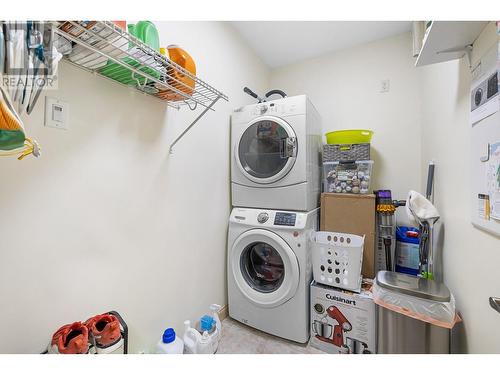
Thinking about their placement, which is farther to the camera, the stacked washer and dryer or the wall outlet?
the wall outlet

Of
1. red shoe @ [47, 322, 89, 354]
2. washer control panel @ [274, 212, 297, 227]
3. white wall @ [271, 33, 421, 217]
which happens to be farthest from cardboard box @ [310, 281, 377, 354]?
red shoe @ [47, 322, 89, 354]

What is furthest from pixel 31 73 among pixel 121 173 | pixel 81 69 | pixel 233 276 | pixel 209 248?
pixel 233 276

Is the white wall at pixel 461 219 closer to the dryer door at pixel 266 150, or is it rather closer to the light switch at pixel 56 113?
the dryer door at pixel 266 150

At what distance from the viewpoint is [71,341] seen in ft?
2.56

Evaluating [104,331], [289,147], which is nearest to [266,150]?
[289,147]

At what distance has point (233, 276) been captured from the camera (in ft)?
5.95

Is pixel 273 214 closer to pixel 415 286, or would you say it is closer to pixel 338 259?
pixel 338 259

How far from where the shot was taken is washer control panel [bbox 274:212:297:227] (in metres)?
1.63

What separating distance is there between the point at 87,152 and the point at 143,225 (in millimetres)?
466

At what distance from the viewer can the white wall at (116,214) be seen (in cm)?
81

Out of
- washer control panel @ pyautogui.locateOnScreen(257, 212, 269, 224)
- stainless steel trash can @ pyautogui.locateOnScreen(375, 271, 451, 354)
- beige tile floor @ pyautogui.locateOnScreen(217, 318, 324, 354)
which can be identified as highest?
washer control panel @ pyautogui.locateOnScreen(257, 212, 269, 224)

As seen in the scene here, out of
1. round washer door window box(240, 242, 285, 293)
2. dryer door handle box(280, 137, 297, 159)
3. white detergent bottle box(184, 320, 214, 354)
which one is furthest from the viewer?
round washer door window box(240, 242, 285, 293)

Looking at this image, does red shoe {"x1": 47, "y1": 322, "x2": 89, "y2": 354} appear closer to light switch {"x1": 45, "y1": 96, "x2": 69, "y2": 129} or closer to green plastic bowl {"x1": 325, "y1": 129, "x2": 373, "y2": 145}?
light switch {"x1": 45, "y1": 96, "x2": 69, "y2": 129}
